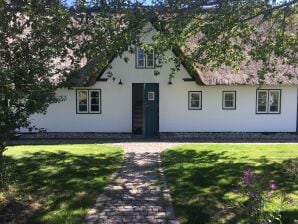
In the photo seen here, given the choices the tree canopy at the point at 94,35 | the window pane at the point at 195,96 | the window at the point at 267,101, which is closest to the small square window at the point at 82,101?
the window pane at the point at 195,96

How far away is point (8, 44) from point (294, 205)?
6.41m

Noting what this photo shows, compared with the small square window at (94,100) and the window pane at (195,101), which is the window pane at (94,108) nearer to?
the small square window at (94,100)

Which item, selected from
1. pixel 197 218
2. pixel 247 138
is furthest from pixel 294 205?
pixel 247 138

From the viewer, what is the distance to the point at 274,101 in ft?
73.5

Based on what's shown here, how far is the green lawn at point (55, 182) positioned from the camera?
8.59 metres

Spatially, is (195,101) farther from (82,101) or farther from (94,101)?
(82,101)

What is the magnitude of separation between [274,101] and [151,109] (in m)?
5.99

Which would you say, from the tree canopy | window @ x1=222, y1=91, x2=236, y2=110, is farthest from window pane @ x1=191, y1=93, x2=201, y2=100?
the tree canopy

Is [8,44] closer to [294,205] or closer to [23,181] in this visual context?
[23,181]

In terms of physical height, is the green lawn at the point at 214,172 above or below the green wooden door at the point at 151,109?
below

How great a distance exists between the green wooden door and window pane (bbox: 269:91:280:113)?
5.49 meters

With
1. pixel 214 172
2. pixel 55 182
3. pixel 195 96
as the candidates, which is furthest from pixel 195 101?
pixel 55 182

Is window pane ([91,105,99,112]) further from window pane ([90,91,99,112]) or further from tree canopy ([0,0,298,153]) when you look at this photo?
tree canopy ([0,0,298,153])

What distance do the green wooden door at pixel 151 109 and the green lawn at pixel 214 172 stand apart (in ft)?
12.0
